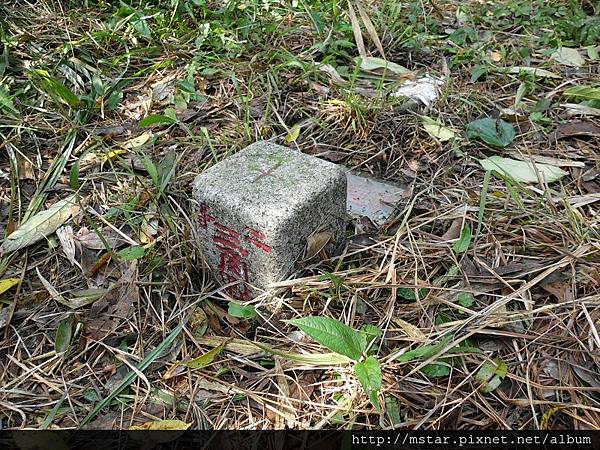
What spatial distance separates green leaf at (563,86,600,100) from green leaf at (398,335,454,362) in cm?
130

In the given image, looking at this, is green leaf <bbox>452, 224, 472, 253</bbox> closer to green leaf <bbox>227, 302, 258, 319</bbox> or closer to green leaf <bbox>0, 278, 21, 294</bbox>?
green leaf <bbox>227, 302, 258, 319</bbox>

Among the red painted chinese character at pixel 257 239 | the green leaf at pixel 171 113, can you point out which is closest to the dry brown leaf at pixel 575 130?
the red painted chinese character at pixel 257 239

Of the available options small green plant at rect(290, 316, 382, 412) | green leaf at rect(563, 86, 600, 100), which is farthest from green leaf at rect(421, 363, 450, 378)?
green leaf at rect(563, 86, 600, 100)

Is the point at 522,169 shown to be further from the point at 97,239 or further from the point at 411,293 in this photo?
the point at 97,239

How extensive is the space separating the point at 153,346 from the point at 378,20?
6.11 feet

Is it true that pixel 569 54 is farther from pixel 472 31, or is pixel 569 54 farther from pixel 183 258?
pixel 183 258

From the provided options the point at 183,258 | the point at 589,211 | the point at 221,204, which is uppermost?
the point at 221,204

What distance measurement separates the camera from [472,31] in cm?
263

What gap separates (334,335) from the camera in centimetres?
124

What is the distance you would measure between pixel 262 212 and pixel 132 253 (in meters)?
0.41

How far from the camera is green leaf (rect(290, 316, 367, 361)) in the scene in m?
1.23

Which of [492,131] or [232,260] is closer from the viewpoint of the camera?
[232,260]

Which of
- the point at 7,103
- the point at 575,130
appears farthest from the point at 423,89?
the point at 7,103

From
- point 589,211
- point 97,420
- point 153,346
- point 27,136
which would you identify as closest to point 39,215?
point 27,136
